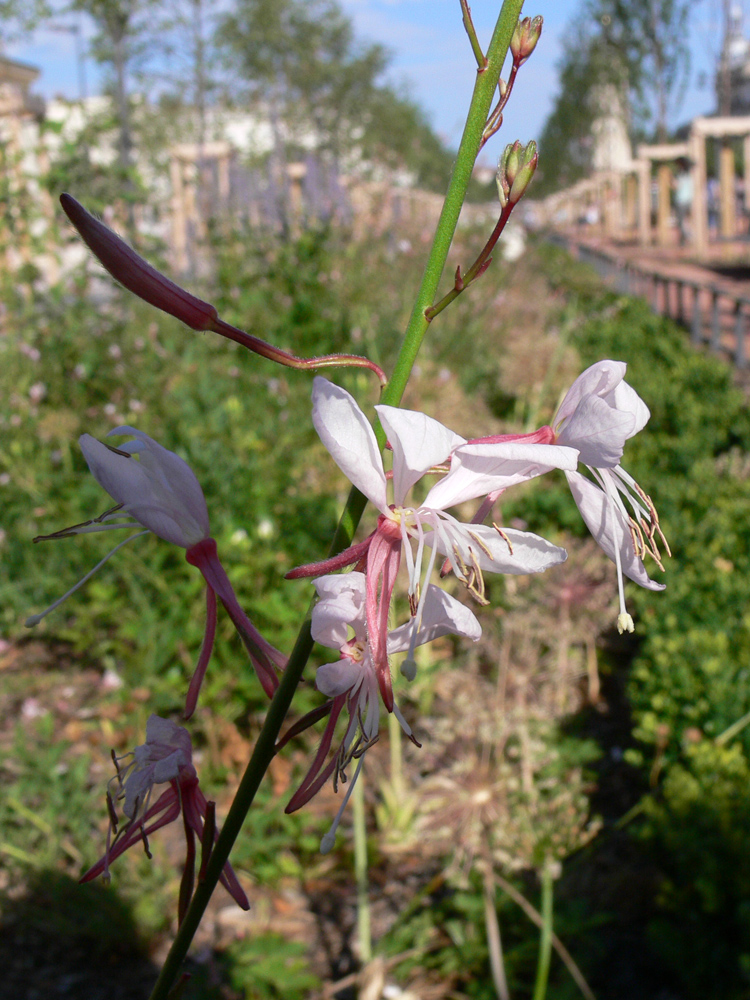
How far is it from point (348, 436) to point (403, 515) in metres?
0.09

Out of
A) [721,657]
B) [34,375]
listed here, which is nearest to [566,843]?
[721,657]

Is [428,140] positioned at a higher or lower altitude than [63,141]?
higher

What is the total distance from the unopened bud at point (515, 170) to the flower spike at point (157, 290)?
0.18 metres

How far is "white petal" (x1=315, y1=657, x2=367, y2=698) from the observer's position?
26.8 inches

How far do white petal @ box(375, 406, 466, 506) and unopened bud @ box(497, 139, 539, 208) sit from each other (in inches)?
7.8

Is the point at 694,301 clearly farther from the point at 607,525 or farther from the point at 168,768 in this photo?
the point at 168,768

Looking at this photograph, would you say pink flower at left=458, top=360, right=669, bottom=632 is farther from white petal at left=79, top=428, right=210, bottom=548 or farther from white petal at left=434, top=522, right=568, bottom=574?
white petal at left=79, top=428, right=210, bottom=548

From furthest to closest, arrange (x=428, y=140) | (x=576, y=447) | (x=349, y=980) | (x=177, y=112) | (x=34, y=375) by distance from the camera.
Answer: (x=428, y=140) → (x=177, y=112) → (x=34, y=375) → (x=349, y=980) → (x=576, y=447)

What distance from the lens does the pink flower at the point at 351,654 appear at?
0.67 m

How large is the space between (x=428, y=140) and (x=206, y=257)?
35.8 m

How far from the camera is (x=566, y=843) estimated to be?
2.52m

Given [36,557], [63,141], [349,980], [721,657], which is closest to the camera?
[349,980]

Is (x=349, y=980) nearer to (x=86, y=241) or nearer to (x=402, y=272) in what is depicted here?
(x=86, y=241)

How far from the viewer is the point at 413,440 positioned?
64 cm
